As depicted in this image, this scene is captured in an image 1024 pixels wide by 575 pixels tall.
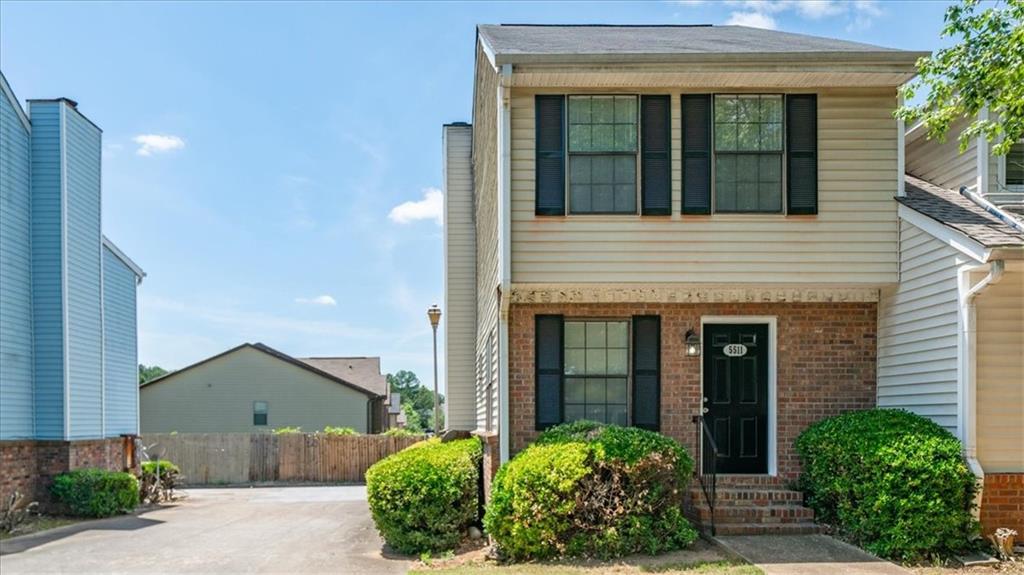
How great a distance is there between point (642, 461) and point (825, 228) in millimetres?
3665

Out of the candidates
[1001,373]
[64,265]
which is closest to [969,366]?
[1001,373]

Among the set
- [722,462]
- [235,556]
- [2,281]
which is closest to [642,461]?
[722,462]

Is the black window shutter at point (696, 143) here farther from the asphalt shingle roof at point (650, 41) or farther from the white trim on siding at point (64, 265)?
the white trim on siding at point (64, 265)

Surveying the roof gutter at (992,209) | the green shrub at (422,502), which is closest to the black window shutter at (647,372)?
the green shrub at (422,502)

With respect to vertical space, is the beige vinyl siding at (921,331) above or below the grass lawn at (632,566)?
above

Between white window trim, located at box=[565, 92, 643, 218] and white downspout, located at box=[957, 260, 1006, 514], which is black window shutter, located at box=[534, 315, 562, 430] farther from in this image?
white downspout, located at box=[957, 260, 1006, 514]

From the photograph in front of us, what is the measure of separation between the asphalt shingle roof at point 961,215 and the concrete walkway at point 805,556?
3.37 meters

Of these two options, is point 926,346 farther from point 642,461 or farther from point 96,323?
point 96,323

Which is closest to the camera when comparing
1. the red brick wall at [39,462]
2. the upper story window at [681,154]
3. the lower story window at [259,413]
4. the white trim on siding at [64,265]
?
the upper story window at [681,154]

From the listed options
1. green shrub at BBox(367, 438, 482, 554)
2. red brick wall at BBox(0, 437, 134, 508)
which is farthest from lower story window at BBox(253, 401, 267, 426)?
green shrub at BBox(367, 438, 482, 554)

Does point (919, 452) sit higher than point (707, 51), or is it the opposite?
point (707, 51)

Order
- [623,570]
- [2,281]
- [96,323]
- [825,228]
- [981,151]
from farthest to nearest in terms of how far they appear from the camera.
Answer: [96,323] < [2,281] < [981,151] < [825,228] < [623,570]

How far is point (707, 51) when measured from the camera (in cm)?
938

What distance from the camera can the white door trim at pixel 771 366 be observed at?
9984mm
